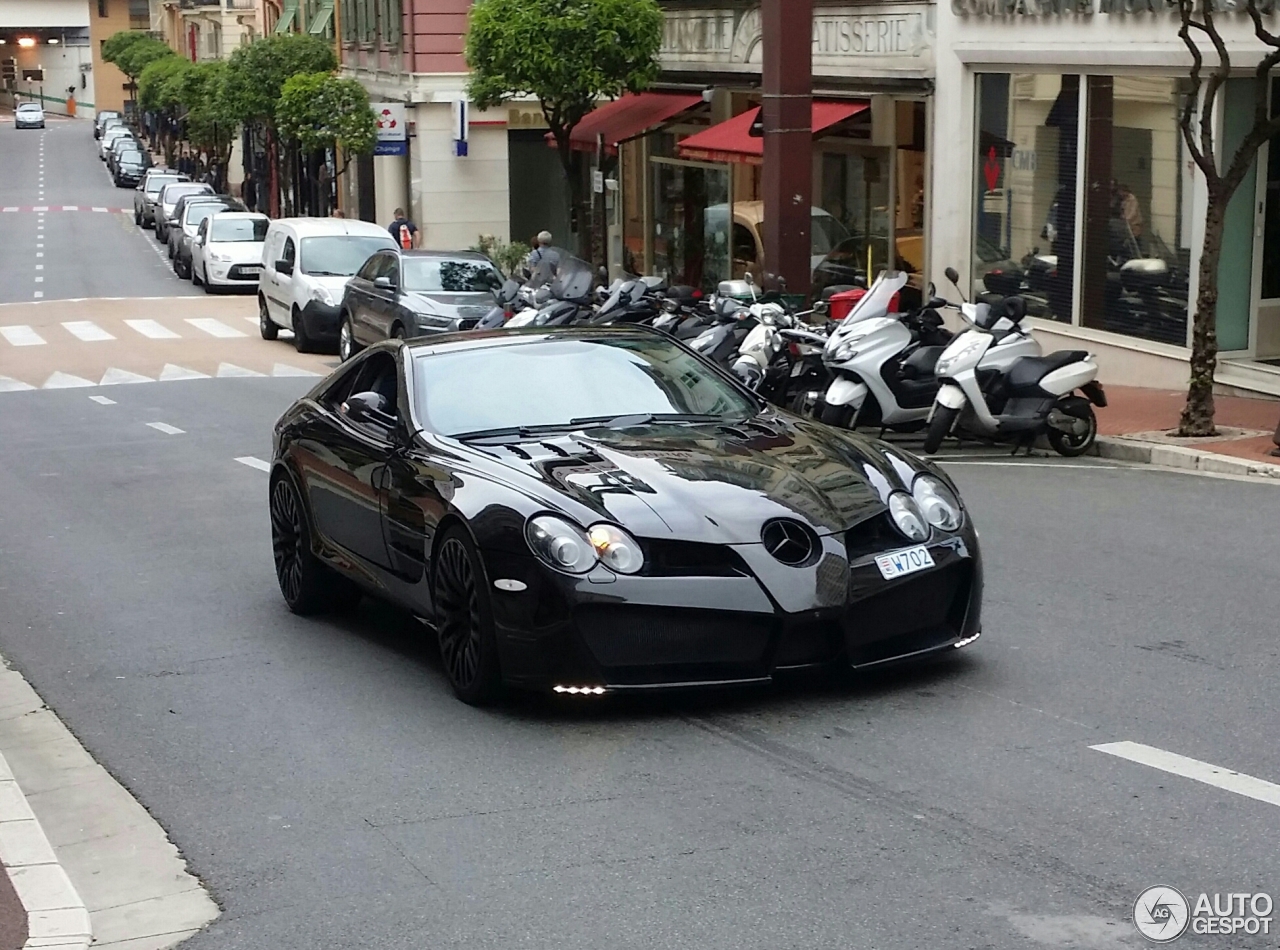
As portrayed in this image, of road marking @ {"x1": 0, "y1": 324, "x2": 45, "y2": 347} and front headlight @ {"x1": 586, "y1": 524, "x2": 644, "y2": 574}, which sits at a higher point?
front headlight @ {"x1": 586, "y1": 524, "x2": 644, "y2": 574}

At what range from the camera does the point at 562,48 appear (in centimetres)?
2822

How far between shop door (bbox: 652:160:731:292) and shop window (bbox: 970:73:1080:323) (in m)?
7.74

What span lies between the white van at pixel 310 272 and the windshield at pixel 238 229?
1098 centimetres

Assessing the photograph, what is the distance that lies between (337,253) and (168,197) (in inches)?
1159

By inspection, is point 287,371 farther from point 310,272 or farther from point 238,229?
point 238,229

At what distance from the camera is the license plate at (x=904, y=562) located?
23.7ft

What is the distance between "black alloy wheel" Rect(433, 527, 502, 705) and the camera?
24.2 feet

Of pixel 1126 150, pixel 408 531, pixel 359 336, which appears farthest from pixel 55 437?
pixel 408 531

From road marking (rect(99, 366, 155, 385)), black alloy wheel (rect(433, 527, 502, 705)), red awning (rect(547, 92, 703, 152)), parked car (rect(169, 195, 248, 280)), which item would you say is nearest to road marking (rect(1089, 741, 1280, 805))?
black alloy wheel (rect(433, 527, 502, 705))

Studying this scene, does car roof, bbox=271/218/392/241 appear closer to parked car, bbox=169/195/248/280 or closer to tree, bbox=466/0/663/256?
tree, bbox=466/0/663/256

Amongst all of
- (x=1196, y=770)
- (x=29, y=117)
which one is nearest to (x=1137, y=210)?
(x=1196, y=770)

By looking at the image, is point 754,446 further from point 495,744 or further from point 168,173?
point 168,173

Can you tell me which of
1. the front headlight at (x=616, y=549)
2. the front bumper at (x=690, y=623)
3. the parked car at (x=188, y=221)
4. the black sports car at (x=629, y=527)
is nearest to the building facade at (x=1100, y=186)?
the black sports car at (x=629, y=527)

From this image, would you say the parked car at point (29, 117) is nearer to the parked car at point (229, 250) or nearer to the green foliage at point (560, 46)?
the parked car at point (229, 250)
